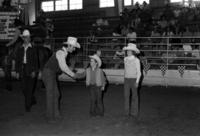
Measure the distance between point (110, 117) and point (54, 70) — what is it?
198 cm

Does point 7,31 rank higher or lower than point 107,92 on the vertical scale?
higher

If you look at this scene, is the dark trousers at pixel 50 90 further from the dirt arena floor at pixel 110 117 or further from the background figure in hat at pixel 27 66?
the background figure in hat at pixel 27 66

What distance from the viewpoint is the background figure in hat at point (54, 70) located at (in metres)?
9.57

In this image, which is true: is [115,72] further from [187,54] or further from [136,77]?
[136,77]

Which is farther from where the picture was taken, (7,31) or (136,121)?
(7,31)

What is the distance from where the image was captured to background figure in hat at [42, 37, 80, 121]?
9.57 meters

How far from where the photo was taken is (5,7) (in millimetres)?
25875

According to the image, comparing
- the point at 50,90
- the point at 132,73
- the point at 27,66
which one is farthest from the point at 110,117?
the point at 27,66

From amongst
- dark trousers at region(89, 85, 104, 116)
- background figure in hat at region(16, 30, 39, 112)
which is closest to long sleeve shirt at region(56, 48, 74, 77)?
dark trousers at region(89, 85, 104, 116)

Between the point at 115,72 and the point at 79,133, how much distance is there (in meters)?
9.61

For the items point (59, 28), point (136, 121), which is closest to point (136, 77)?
point (136, 121)

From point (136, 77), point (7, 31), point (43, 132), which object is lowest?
point (43, 132)

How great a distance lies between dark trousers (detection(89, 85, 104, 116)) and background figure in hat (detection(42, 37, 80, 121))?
0.98m

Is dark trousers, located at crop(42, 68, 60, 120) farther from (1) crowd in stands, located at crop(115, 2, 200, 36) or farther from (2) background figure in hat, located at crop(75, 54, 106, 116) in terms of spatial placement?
(1) crowd in stands, located at crop(115, 2, 200, 36)
